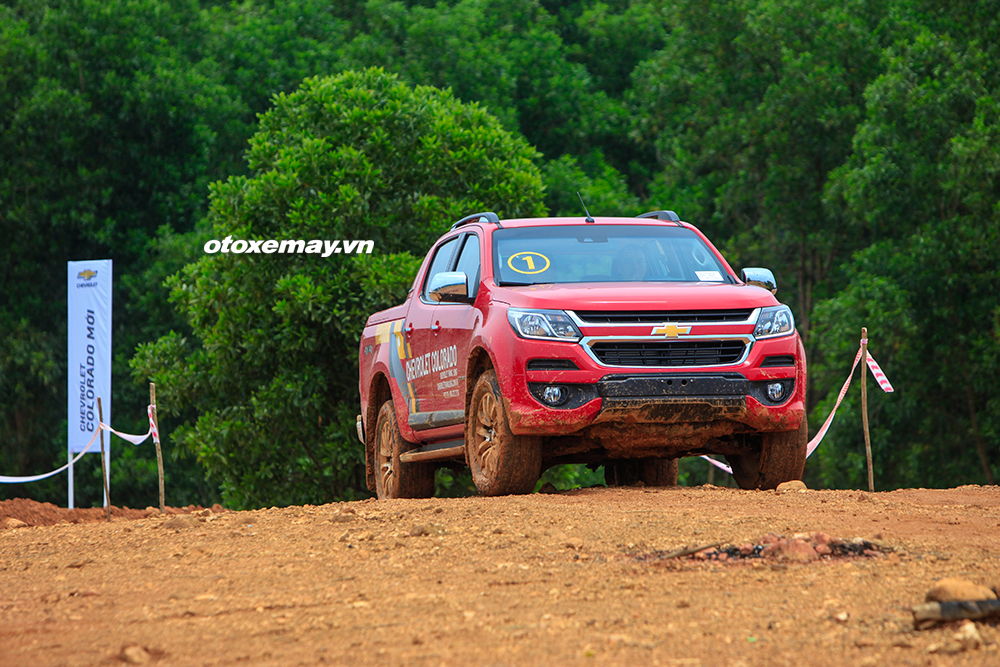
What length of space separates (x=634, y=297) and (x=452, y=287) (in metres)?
1.42

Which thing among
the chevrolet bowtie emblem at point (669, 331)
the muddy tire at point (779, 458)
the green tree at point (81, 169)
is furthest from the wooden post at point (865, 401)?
the green tree at point (81, 169)

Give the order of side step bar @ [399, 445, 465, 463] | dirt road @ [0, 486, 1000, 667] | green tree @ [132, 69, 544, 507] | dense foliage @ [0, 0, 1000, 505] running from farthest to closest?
1. dense foliage @ [0, 0, 1000, 505]
2. green tree @ [132, 69, 544, 507]
3. side step bar @ [399, 445, 465, 463]
4. dirt road @ [0, 486, 1000, 667]

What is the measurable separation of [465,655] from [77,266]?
59.4ft

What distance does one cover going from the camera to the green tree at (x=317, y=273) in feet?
61.7

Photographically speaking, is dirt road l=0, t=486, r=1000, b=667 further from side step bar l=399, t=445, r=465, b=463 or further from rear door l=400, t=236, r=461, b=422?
rear door l=400, t=236, r=461, b=422

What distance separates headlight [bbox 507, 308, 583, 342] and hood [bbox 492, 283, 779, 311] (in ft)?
0.17

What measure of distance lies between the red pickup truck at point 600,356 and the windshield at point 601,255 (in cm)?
1

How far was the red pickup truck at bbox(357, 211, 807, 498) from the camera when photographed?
8.32 m

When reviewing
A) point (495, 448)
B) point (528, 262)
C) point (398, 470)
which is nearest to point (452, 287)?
point (528, 262)

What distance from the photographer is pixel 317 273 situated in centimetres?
1880

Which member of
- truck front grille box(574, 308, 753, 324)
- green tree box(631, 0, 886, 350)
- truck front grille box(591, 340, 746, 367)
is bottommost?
truck front grille box(591, 340, 746, 367)

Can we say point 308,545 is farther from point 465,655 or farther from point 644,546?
point 465,655

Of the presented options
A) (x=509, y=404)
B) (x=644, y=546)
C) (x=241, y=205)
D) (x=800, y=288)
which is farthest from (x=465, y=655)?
(x=800, y=288)
